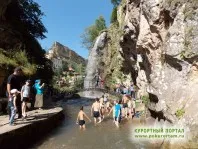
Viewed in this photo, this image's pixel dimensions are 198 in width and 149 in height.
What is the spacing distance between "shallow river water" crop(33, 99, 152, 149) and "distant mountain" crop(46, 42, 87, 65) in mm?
76125

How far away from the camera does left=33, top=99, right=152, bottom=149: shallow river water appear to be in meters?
12.2

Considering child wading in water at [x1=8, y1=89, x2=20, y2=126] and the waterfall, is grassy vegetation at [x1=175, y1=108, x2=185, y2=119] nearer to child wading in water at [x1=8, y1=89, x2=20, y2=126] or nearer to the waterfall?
child wading in water at [x1=8, y1=89, x2=20, y2=126]

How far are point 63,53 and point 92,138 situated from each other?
3481 inches

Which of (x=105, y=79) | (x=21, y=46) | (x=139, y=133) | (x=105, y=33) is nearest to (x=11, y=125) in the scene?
(x=139, y=133)

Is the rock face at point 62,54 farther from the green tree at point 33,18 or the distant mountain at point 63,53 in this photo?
the green tree at point 33,18

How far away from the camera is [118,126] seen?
1666cm

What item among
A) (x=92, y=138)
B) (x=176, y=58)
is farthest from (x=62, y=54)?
(x=176, y=58)

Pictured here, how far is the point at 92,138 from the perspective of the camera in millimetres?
13727

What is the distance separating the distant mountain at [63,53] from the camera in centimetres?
9488

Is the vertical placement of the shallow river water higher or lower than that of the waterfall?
lower

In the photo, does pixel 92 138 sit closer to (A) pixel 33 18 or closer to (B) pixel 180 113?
(B) pixel 180 113

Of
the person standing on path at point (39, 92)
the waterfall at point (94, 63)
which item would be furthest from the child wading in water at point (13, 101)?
the waterfall at point (94, 63)

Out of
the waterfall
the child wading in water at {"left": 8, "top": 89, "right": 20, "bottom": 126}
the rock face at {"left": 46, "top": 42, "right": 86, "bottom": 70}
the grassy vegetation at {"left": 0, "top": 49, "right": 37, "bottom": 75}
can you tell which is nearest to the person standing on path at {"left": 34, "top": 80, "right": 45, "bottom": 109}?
the grassy vegetation at {"left": 0, "top": 49, "right": 37, "bottom": 75}

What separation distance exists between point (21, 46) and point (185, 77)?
13.7 metres
